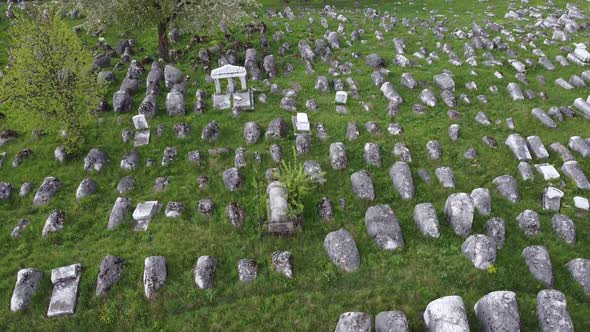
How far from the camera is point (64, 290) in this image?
14.7 metres

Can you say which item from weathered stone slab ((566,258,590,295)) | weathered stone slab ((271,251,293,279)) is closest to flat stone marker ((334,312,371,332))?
weathered stone slab ((271,251,293,279))

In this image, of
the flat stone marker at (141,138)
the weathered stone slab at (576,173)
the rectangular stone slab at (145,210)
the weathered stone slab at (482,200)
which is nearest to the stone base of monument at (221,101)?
the flat stone marker at (141,138)

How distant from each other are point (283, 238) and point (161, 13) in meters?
20.1

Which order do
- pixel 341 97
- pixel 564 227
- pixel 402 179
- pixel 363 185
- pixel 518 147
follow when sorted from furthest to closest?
1. pixel 341 97
2. pixel 518 147
3. pixel 402 179
4. pixel 363 185
5. pixel 564 227

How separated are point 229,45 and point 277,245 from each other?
2401 centimetres

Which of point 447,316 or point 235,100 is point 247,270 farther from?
point 235,100

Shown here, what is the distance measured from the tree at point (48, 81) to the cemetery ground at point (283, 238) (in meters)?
2.31

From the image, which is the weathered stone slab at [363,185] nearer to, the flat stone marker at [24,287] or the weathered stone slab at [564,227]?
the weathered stone slab at [564,227]

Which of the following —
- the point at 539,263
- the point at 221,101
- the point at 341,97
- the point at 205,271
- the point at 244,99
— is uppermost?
the point at 539,263

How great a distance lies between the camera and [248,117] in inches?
990

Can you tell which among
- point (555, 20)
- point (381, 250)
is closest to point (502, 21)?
point (555, 20)

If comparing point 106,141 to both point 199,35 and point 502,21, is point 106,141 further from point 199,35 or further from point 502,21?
point 502,21

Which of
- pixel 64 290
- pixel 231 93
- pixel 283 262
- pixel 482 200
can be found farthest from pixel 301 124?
pixel 64 290

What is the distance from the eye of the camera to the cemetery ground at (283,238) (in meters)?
14.0
